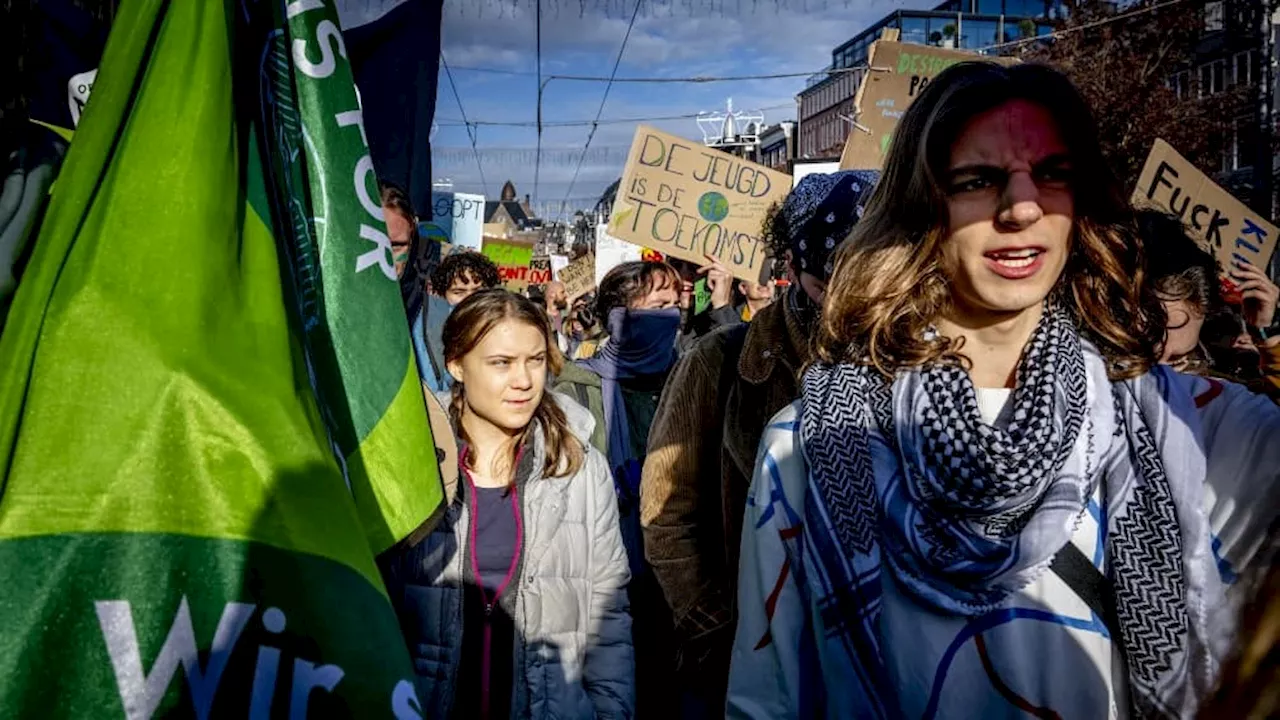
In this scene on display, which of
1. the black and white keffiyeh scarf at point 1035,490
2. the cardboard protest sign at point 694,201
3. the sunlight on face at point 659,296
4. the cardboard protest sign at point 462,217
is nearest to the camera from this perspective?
the black and white keffiyeh scarf at point 1035,490

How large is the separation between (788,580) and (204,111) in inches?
46.2

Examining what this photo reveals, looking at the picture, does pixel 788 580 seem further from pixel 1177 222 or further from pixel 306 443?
pixel 1177 222

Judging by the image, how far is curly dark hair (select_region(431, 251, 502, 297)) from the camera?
625 centimetres

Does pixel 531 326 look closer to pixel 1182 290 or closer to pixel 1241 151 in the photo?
pixel 1182 290

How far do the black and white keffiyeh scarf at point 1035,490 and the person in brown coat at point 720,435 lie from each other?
66 cm

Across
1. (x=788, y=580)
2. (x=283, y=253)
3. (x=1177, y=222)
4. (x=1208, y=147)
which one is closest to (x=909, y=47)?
(x=1177, y=222)

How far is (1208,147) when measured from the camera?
Answer: 2128 centimetres

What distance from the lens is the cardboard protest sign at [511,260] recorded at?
14688mm

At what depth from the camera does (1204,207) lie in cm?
617

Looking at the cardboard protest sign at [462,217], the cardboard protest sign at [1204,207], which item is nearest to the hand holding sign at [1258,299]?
the cardboard protest sign at [1204,207]

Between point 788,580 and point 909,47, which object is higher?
point 909,47

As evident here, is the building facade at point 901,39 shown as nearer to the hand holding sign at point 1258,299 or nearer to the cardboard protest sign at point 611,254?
the cardboard protest sign at point 611,254

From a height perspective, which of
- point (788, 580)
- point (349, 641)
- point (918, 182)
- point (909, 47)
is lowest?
point (788, 580)

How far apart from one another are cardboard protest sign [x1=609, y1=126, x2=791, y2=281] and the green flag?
5.87 m
